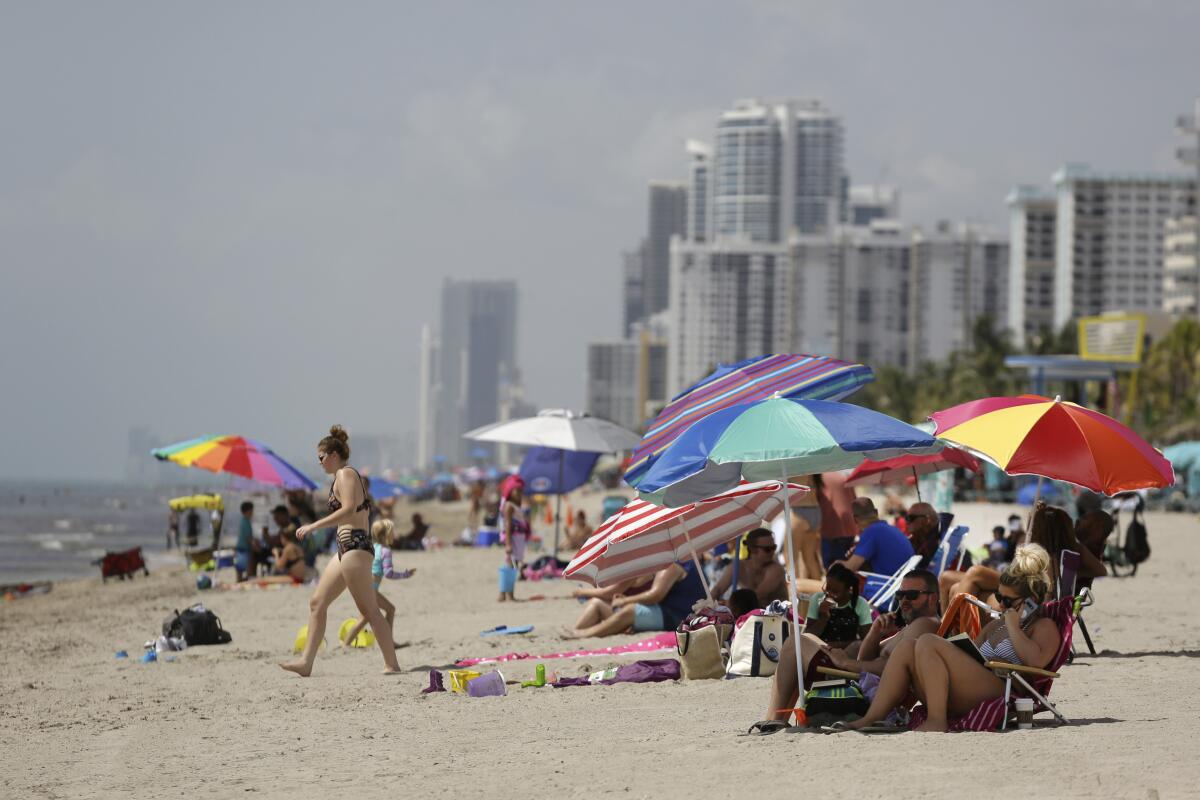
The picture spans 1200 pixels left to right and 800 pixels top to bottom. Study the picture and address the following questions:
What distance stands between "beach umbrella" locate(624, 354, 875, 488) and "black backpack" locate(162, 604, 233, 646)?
4094mm

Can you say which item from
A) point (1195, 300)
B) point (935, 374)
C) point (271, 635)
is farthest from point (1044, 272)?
point (271, 635)

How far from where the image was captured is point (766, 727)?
6.72 meters

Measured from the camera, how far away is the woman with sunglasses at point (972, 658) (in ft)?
21.0

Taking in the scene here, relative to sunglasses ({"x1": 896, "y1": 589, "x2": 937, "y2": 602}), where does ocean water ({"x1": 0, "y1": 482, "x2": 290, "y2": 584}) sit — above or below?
below

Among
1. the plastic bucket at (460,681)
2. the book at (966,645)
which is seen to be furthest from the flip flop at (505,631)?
the book at (966,645)

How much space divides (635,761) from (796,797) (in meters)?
1.07

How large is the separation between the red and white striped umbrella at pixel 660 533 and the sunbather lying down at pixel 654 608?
1143 millimetres

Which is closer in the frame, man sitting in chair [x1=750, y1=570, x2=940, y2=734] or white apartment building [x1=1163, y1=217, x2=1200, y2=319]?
man sitting in chair [x1=750, y1=570, x2=940, y2=734]

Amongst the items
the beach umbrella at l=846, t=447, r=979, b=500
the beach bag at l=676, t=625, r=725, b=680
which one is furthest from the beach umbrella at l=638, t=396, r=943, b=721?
the beach umbrella at l=846, t=447, r=979, b=500

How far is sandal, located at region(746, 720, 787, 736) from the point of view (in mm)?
6711

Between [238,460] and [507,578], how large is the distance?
12.1 feet

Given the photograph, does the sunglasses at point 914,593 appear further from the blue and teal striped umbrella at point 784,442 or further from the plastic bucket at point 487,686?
the plastic bucket at point 487,686

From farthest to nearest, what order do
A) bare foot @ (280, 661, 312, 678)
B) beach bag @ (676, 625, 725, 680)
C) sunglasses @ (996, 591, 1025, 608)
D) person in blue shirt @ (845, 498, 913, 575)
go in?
bare foot @ (280, 661, 312, 678), person in blue shirt @ (845, 498, 913, 575), beach bag @ (676, 625, 725, 680), sunglasses @ (996, 591, 1025, 608)

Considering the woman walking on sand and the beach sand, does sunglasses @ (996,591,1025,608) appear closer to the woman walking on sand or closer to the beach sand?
the beach sand
